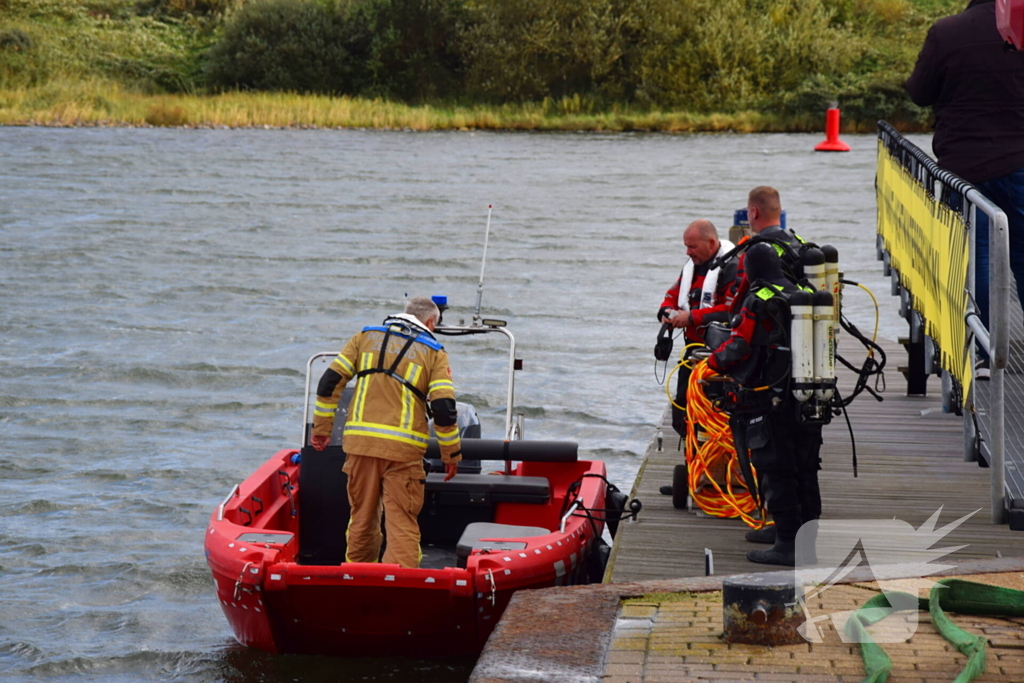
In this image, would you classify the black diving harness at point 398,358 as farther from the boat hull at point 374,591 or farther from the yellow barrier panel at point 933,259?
the yellow barrier panel at point 933,259

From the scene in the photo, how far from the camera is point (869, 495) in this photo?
285 inches

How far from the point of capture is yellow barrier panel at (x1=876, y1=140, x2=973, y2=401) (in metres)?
6.09

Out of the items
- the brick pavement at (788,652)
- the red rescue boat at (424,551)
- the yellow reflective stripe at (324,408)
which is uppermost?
the yellow reflective stripe at (324,408)

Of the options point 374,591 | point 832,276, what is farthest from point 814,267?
point 374,591

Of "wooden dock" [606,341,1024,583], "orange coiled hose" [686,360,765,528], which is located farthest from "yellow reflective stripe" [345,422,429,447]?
"orange coiled hose" [686,360,765,528]

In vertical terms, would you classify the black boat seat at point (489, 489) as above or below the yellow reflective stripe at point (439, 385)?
below

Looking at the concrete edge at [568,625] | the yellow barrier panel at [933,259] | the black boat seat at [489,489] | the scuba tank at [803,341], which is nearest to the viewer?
the concrete edge at [568,625]

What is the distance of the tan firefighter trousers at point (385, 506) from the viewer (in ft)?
21.5

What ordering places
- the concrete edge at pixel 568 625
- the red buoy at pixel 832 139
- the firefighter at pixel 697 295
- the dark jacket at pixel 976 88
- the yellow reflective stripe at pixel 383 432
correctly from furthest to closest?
1. the red buoy at pixel 832 139
2. the firefighter at pixel 697 295
3. the yellow reflective stripe at pixel 383 432
4. the dark jacket at pixel 976 88
5. the concrete edge at pixel 568 625

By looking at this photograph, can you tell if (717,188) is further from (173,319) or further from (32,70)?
(32,70)

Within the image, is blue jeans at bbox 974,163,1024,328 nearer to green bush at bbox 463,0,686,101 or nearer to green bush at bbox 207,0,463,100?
green bush at bbox 463,0,686,101

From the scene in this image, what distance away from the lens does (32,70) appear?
48.7m

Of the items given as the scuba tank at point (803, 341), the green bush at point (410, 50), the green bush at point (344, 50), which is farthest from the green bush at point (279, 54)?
the scuba tank at point (803, 341)

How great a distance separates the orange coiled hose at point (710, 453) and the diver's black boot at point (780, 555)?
2.61 ft
